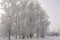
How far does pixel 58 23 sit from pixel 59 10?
0.26 meters

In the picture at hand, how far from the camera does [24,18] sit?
188 centimetres

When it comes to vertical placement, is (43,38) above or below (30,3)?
below

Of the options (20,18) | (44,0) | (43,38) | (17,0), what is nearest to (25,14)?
(20,18)

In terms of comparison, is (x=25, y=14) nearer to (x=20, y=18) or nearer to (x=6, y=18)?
(x=20, y=18)

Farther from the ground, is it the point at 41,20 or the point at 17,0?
the point at 17,0

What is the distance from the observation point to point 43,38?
6.07 ft

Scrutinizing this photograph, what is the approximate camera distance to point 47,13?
186 cm

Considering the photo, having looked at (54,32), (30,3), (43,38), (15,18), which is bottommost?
(43,38)

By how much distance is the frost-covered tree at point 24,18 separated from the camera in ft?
6.12

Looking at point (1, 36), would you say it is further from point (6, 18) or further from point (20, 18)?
point (20, 18)

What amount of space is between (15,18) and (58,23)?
0.84 meters

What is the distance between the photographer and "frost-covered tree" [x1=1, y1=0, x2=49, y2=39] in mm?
1866

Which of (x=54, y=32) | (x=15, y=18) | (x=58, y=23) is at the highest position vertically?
(x=15, y=18)

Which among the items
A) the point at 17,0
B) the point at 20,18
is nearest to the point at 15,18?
the point at 20,18
